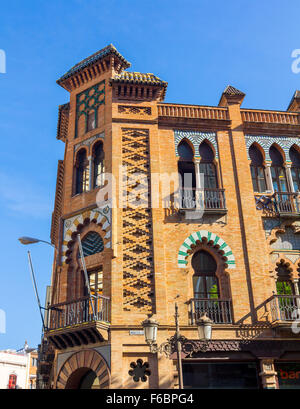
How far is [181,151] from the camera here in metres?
17.3

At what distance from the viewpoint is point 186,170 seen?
56.3ft

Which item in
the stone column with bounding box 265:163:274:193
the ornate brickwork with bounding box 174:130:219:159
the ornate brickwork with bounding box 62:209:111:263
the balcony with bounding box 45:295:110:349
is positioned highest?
the ornate brickwork with bounding box 174:130:219:159

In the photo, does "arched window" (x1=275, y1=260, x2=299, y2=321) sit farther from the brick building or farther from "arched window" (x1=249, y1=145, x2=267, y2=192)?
"arched window" (x1=249, y1=145, x2=267, y2=192)

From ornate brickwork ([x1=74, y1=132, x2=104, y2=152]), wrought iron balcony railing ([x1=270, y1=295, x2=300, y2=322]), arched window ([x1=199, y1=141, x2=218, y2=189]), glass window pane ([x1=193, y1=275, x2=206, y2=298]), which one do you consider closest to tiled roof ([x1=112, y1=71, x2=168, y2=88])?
ornate brickwork ([x1=74, y1=132, x2=104, y2=152])

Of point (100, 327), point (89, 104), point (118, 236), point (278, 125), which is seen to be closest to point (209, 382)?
point (100, 327)

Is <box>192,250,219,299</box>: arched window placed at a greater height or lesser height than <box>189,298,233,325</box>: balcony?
greater

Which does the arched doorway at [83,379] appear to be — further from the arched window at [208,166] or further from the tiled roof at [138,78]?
the tiled roof at [138,78]

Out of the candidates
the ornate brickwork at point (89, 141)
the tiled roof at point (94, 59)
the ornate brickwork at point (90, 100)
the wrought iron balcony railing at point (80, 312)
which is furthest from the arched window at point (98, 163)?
the wrought iron balcony railing at point (80, 312)

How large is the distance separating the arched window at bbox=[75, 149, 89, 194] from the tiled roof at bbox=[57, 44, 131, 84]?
3539 millimetres

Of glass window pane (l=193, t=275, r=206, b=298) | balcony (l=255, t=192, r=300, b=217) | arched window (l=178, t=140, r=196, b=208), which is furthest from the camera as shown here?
balcony (l=255, t=192, r=300, b=217)

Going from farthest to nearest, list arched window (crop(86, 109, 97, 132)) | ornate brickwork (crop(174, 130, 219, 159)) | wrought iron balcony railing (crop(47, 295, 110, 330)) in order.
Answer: arched window (crop(86, 109, 97, 132)) → ornate brickwork (crop(174, 130, 219, 159)) → wrought iron balcony railing (crop(47, 295, 110, 330))

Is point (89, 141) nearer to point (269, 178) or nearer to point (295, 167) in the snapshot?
point (269, 178)

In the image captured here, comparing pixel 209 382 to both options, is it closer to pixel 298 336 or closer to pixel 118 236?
pixel 298 336

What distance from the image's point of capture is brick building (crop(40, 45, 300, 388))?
1398 cm
